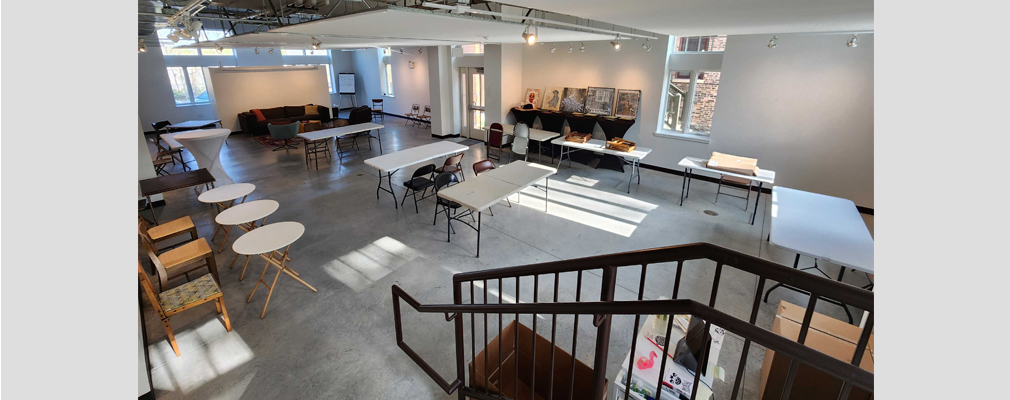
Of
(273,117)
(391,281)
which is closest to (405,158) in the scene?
(391,281)

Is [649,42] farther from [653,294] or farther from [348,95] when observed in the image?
[348,95]

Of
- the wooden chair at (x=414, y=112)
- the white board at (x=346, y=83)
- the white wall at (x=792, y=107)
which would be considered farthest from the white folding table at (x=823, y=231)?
the white board at (x=346, y=83)

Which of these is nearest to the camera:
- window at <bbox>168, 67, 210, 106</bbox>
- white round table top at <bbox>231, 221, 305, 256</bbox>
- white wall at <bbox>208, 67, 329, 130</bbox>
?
white round table top at <bbox>231, 221, 305, 256</bbox>

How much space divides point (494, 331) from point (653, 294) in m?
1.74

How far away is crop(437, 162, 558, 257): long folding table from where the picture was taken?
15.6 feet

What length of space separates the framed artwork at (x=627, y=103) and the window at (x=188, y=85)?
1376cm

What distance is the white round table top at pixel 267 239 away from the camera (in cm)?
360

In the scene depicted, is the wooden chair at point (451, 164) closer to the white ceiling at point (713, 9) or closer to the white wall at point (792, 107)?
the white ceiling at point (713, 9)

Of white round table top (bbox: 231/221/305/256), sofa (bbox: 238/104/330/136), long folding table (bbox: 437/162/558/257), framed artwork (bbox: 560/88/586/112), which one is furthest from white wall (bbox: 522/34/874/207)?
sofa (bbox: 238/104/330/136)

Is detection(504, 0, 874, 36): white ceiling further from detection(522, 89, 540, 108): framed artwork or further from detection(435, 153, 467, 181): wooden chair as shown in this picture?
detection(522, 89, 540, 108): framed artwork

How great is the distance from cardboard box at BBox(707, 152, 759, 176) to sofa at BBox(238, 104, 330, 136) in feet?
39.7

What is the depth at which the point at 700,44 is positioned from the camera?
7.44 meters
